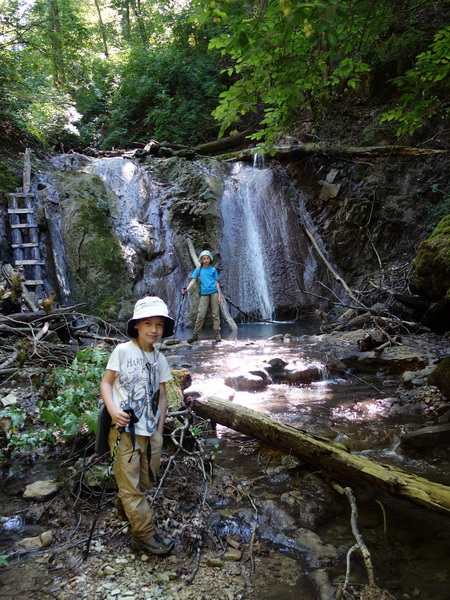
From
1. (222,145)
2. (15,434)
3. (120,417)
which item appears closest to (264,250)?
(222,145)

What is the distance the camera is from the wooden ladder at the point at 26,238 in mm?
10414

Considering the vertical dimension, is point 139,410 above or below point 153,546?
above

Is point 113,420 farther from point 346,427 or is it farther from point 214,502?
point 346,427

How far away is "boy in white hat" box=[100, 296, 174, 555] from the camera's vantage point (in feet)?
7.55

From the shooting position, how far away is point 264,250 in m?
14.5

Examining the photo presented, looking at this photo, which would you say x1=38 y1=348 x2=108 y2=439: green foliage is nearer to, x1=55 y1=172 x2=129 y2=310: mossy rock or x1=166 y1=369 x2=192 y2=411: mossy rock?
x1=166 y1=369 x2=192 y2=411: mossy rock

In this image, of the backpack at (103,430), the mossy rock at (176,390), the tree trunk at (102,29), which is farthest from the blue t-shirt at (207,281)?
the tree trunk at (102,29)

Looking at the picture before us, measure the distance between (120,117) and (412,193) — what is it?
15.3 metres

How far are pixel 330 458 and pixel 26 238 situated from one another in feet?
35.4

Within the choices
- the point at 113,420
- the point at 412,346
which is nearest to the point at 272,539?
the point at 113,420

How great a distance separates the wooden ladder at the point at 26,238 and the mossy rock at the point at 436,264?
891 cm

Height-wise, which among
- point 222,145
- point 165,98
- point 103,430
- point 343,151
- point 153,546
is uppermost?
point 165,98

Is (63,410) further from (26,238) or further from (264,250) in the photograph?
(264,250)

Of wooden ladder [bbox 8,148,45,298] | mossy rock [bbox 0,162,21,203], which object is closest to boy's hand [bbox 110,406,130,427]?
wooden ladder [bbox 8,148,45,298]
